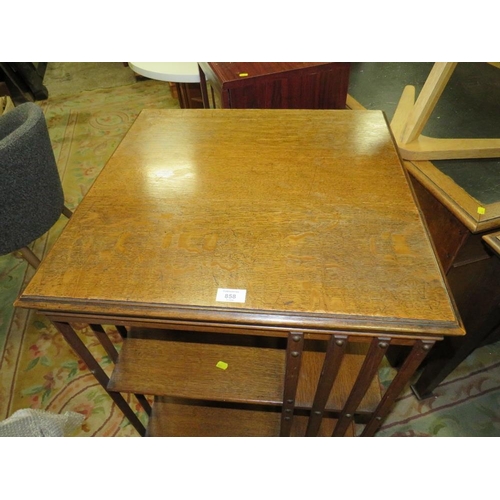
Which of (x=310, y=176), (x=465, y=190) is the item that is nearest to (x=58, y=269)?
(x=310, y=176)

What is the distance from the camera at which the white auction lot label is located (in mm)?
537

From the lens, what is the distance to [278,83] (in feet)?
3.59

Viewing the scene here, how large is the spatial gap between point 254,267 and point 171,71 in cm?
143

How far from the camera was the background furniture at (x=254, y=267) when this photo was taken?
54 centimetres

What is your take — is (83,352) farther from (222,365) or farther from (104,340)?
(222,365)

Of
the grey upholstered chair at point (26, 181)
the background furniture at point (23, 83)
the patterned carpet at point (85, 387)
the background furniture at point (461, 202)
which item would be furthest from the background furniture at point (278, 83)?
the background furniture at point (23, 83)

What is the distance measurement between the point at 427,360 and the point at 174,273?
0.97m

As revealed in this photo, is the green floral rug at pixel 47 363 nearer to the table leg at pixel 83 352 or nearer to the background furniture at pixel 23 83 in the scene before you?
the table leg at pixel 83 352

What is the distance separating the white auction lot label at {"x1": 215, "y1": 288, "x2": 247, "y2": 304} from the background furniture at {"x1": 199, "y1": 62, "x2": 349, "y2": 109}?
2.56ft

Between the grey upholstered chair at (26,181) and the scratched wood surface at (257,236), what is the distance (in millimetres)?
484

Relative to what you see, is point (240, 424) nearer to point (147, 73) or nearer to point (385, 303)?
point (385, 303)

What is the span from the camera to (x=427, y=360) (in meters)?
1.13

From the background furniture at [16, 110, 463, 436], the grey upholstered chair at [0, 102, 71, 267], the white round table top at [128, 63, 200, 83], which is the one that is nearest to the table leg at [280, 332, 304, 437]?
the background furniture at [16, 110, 463, 436]

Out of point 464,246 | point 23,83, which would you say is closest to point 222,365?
point 464,246
